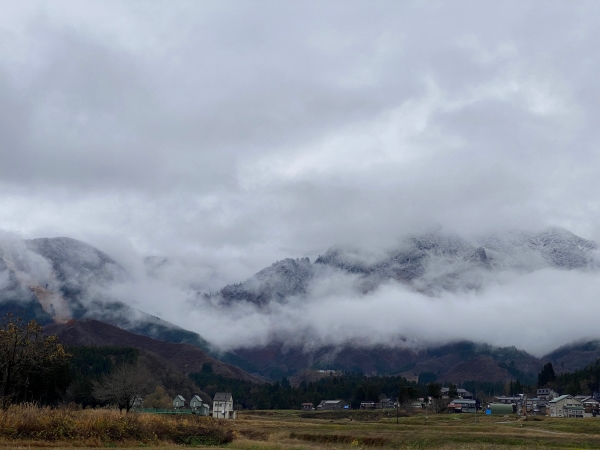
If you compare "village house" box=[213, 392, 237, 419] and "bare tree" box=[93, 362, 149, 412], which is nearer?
"bare tree" box=[93, 362, 149, 412]

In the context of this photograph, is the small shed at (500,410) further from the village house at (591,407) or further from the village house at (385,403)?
the village house at (385,403)

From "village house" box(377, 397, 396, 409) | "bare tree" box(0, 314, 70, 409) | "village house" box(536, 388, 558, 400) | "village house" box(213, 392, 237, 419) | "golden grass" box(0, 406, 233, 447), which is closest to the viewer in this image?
"golden grass" box(0, 406, 233, 447)

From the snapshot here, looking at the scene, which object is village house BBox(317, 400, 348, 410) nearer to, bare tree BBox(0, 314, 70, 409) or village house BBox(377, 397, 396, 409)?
village house BBox(377, 397, 396, 409)

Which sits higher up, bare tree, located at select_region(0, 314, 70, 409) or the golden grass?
bare tree, located at select_region(0, 314, 70, 409)

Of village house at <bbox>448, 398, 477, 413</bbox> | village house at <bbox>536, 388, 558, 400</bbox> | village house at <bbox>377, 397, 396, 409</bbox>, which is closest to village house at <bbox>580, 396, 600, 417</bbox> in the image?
village house at <bbox>448, 398, 477, 413</bbox>

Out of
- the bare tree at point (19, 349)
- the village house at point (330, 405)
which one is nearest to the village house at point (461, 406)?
the village house at point (330, 405)

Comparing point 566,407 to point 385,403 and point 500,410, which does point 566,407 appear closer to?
point 500,410

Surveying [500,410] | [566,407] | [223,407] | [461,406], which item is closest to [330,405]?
[461,406]

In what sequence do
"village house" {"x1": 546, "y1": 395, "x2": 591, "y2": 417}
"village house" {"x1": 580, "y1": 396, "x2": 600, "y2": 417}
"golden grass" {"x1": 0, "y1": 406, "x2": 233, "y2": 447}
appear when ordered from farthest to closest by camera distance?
"village house" {"x1": 580, "y1": 396, "x2": 600, "y2": 417} → "village house" {"x1": 546, "y1": 395, "x2": 591, "y2": 417} → "golden grass" {"x1": 0, "y1": 406, "x2": 233, "y2": 447}

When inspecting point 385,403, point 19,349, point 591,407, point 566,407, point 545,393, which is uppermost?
Result: point 19,349

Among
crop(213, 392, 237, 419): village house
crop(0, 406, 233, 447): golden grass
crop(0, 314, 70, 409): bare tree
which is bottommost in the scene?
crop(213, 392, 237, 419): village house

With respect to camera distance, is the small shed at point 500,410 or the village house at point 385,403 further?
the village house at point 385,403

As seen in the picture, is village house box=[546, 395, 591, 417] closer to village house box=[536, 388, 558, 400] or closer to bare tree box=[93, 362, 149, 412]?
village house box=[536, 388, 558, 400]

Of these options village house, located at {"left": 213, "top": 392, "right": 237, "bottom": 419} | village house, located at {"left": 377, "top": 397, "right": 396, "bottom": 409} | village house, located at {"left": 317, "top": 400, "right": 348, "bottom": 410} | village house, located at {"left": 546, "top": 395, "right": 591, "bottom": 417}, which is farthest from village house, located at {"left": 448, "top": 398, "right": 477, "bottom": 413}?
village house, located at {"left": 213, "top": 392, "right": 237, "bottom": 419}
